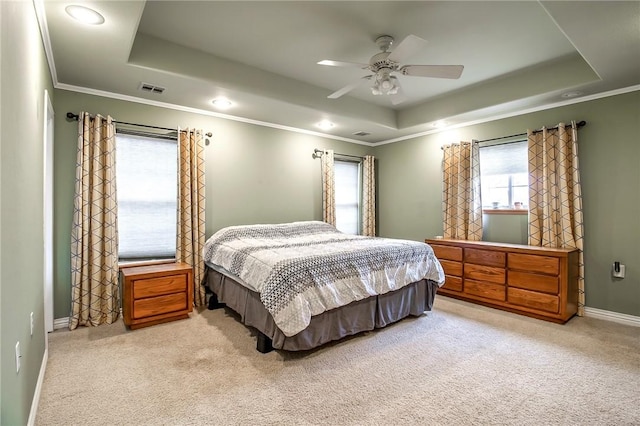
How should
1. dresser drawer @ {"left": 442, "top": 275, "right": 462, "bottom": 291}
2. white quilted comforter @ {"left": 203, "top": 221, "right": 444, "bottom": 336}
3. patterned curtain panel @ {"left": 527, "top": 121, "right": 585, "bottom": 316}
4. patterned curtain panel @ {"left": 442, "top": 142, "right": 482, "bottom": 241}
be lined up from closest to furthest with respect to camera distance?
white quilted comforter @ {"left": 203, "top": 221, "right": 444, "bottom": 336}
patterned curtain panel @ {"left": 527, "top": 121, "right": 585, "bottom": 316}
dresser drawer @ {"left": 442, "top": 275, "right": 462, "bottom": 291}
patterned curtain panel @ {"left": 442, "top": 142, "right": 482, "bottom": 241}

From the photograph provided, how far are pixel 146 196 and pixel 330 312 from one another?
2526 mm

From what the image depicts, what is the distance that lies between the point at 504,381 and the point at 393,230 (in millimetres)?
3563

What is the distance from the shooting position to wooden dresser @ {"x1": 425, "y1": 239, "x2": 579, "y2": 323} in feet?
10.8

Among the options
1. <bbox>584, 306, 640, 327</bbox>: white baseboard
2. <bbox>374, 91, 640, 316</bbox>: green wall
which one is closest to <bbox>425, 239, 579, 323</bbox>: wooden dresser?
<bbox>584, 306, 640, 327</bbox>: white baseboard

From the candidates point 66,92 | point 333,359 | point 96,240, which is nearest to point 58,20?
point 66,92

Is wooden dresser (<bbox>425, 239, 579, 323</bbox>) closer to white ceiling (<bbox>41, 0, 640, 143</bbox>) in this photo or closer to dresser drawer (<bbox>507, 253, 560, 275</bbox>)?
dresser drawer (<bbox>507, 253, 560, 275</bbox>)

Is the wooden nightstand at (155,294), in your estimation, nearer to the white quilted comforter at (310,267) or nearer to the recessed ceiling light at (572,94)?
the white quilted comforter at (310,267)

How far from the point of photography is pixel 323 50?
3.08 meters

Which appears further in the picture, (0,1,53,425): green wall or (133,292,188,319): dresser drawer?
(133,292,188,319): dresser drawer

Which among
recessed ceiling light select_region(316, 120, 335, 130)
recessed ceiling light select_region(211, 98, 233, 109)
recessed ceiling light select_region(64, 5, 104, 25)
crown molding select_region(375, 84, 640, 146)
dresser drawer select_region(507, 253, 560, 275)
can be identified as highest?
recessed ceiling light select_region(64, 5, 104, 25)

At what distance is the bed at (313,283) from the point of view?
245 cm

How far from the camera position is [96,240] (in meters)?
3.16

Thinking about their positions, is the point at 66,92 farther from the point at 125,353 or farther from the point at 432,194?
the point at 432,194

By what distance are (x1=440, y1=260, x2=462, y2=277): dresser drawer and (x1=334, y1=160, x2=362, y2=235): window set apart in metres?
1.78
